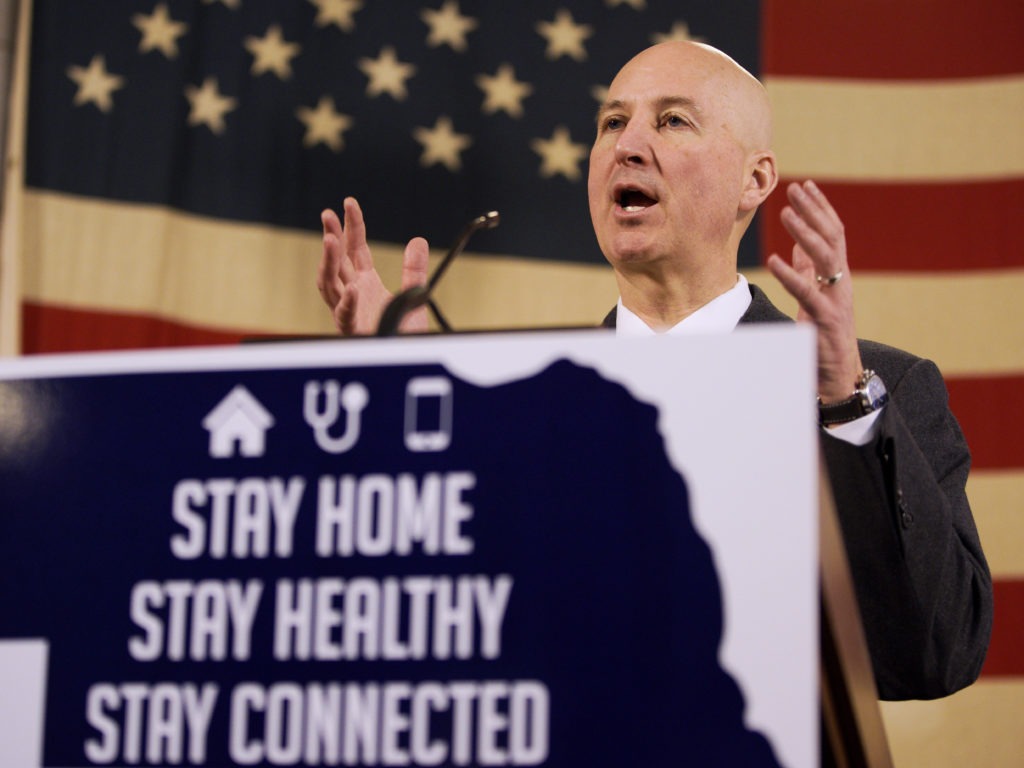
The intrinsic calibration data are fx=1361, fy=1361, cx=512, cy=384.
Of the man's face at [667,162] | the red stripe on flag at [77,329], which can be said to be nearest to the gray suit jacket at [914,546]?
the man's face at [667,162]

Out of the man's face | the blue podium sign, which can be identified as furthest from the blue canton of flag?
the blue podium sign

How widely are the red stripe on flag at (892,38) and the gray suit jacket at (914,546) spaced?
2.03m

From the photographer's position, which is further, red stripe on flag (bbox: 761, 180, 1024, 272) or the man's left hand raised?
red stripe on flag (bbox: 761, 180, 1024, 272)

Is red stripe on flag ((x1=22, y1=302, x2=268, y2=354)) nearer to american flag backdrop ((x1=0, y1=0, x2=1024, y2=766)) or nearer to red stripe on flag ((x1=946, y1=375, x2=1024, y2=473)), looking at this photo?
american flag backdrop ((x1=0, y1=0, x2=1024, y2=766))

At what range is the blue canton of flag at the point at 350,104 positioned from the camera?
3.49 meters

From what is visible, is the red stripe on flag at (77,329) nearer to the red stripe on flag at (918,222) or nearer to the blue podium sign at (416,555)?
the red stripe on flag at (918,222)

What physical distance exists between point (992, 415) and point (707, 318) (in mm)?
1538

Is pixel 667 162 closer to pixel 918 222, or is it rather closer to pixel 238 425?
pixel 238 425

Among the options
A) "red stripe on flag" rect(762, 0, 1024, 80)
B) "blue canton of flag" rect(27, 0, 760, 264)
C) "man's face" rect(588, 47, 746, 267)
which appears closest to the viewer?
"man's face" rect(588, 47, 746, 267)

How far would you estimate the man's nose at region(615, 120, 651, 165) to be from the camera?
2.13 metres

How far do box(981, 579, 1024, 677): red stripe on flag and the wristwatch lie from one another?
212 cm

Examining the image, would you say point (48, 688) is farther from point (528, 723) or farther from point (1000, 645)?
point (1000, 645)

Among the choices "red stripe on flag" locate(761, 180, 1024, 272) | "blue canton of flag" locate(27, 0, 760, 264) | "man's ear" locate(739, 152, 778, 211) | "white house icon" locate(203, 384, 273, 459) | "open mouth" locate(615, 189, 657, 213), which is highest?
"blue canton of flag" locate(27, 0, 760, 264)

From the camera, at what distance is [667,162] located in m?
2.13
